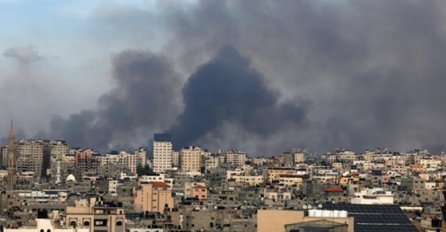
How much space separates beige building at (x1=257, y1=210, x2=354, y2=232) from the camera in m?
41.5

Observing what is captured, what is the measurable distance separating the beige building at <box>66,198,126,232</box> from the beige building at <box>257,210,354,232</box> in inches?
363

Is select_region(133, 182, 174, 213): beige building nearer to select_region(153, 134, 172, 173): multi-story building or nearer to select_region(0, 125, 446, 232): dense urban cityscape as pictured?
select_region(0, 125, 446, 232): dense urban cityscape

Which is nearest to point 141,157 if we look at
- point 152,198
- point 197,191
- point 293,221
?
point 197,191

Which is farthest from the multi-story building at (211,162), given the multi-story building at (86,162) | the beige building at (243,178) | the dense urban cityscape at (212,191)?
the beige building at (243,178)

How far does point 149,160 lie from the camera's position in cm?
17312

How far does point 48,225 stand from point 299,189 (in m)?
69.4

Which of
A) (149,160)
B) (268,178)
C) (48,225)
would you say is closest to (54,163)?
(149,160)

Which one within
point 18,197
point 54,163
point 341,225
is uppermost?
point 54,163

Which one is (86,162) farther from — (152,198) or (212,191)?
(152,198)

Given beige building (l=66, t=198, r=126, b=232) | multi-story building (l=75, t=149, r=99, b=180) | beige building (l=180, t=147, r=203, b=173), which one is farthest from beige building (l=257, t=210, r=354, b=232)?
beige building (l=180, t=147, r=203, b=173)

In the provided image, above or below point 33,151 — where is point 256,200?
below

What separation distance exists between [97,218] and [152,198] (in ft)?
142

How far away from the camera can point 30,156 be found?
15988 centimetres

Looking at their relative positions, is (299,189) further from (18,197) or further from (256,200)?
(18,197)
